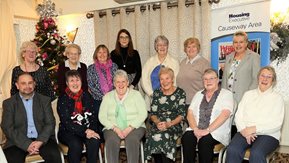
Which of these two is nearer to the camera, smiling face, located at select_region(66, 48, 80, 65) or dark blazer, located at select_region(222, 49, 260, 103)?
dark blazer, located at select_region(222, 49, 260, 103)

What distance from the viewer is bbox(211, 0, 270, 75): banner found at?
4.16m

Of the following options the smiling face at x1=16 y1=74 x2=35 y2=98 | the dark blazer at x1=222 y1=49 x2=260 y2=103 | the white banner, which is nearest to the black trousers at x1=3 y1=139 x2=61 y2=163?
the smiling face at x1=16 y1=74 x2=35 y2=98

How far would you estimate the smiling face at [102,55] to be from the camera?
12.1 ft

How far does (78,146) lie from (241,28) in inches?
107

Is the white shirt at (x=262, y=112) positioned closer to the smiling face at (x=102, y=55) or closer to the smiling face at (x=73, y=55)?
the smiling face at (x=102, y=55)

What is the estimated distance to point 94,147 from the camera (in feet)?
10.4

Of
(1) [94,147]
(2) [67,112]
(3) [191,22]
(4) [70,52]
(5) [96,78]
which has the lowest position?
(1) [94,147]

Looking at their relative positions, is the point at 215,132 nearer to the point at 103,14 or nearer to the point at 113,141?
the point at 113,141

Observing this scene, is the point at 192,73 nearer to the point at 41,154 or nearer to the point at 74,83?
the point at 74,83

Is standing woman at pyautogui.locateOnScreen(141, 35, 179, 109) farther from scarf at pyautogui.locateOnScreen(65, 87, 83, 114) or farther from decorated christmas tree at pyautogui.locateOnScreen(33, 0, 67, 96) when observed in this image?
decorated christmas tree at pyautogui.locateOnScreen(33, 0, 67, 96)

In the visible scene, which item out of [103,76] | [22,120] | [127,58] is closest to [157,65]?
[127,58]

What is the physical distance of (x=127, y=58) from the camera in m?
3.97

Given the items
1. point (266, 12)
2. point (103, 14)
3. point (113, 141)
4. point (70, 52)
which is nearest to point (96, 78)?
point (70, 52)

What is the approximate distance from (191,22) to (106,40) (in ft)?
4.85
